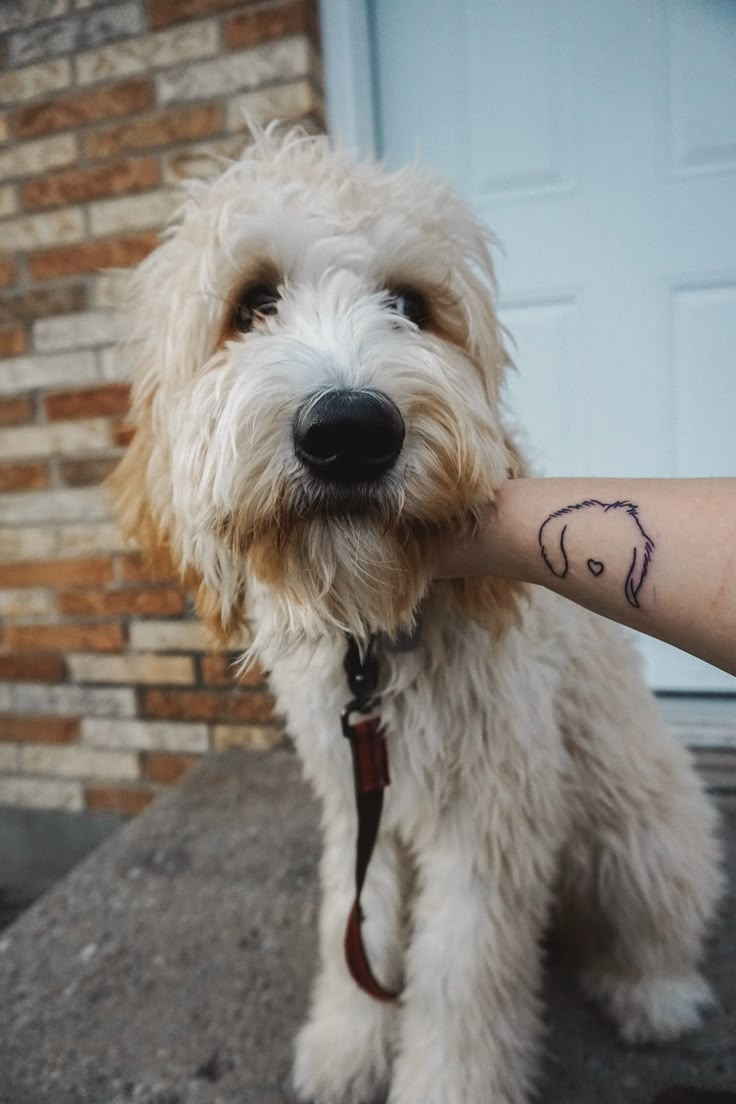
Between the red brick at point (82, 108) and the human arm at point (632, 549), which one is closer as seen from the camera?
the human arm at point (632, 549)

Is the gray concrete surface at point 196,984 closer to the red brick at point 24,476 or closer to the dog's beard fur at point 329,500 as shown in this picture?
the dog's beard fur at point 329,500

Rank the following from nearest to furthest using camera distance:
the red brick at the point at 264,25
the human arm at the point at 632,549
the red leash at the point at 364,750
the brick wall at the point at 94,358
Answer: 1. the human arm at the point at 632,549
2. the red leash at the point at 364,750
3. the red brick at the point at 264,25
4. the brick wall at the point at 94,358

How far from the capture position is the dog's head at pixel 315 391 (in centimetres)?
84

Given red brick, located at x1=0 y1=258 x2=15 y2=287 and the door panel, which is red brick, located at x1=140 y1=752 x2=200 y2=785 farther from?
red brick, located at x1=0 y1=258 x2=15 y2=287

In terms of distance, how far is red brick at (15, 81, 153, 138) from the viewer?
7.25ft

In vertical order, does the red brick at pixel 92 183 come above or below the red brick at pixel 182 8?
below

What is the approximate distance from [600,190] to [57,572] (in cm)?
216

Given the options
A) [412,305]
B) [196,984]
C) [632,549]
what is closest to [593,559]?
[632,549]

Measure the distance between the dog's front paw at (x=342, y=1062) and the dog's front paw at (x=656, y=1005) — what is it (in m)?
0.43

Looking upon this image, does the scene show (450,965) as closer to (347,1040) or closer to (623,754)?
(347,1040)

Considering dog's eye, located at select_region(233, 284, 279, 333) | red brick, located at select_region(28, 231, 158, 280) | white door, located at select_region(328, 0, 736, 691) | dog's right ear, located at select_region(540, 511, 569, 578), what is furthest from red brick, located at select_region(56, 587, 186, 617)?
dog's right ear, located at select_region(540, 511, 569, 578)

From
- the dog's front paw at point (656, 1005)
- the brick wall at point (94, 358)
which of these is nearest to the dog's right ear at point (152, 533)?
the dog's front paw at point (656, 1005)

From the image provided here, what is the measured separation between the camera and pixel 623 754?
1.25 meters

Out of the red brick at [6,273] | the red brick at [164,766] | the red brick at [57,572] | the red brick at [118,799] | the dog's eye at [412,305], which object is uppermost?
the red brick at [6,273]
